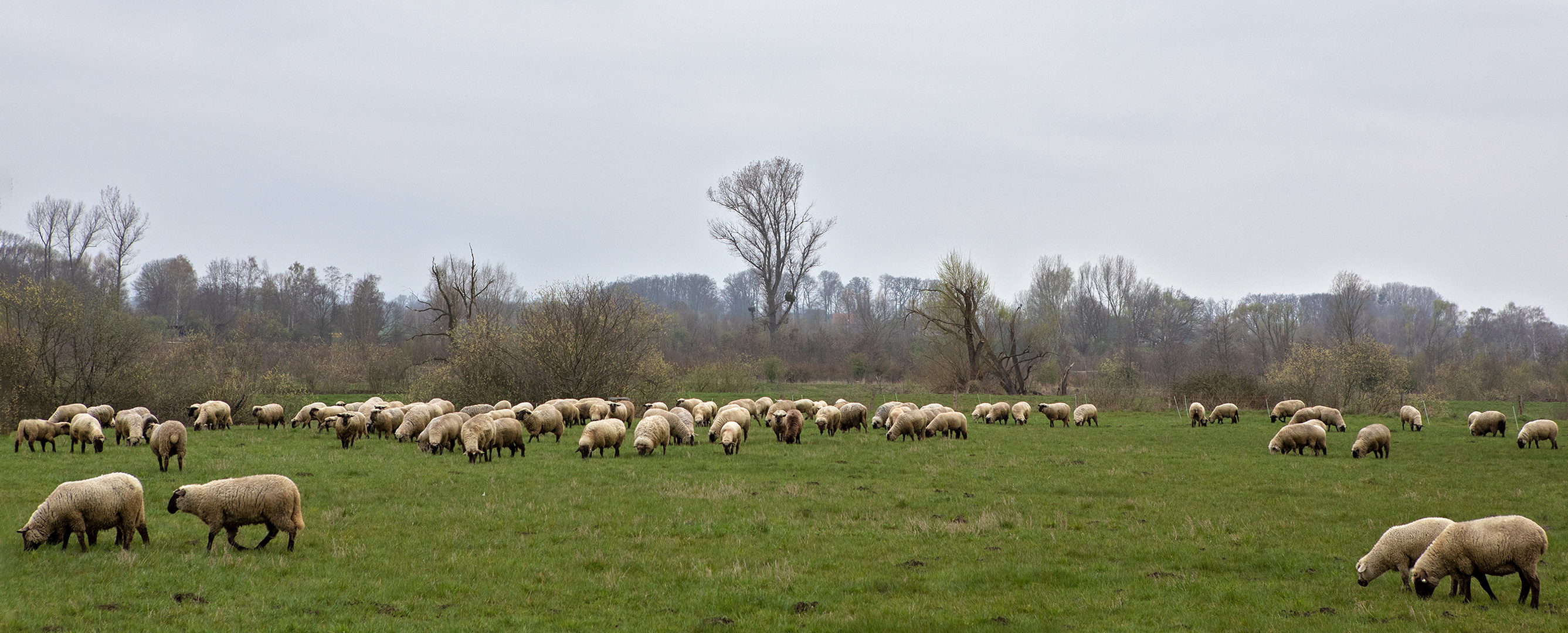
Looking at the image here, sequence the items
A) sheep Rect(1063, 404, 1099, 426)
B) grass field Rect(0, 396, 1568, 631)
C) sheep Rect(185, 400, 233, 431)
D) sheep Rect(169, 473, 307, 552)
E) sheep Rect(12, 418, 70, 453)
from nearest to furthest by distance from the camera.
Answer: grass field Rect(0, 396, 1568, 631) < sheep Rect(169, 473, 307, 552) < sheep Rect(12, 418, 70, 453) < sheep Rect(185, 400, 233, 431) < sheep Rect(1063, 404, 1099, 426)

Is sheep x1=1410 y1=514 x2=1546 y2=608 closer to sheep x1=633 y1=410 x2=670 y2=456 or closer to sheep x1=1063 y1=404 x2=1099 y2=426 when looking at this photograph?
sheep x1=633 y1=410 x2=670 y2=456

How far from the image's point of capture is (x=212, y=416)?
29344 mm

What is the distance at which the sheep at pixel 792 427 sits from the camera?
25.5m

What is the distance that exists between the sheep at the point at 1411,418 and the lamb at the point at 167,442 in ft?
126

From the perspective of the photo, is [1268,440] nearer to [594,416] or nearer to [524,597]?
[594,416]

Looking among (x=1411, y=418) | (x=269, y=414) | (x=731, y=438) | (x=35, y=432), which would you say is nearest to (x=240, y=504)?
(x=731, y=438)

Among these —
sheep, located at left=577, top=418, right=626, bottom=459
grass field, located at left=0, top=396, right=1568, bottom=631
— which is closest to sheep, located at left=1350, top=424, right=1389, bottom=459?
grass field, located at left=0, top=396, right=1568, bottom=631

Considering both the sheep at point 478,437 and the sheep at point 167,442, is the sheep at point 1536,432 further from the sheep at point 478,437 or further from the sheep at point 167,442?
the sheep at point 167,442

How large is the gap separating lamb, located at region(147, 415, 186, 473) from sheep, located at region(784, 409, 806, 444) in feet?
48.3

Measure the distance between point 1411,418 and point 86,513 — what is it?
40.6m

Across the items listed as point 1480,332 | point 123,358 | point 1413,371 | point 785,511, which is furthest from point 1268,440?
point 1480,332

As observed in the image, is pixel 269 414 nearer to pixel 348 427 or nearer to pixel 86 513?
pixel 348 427

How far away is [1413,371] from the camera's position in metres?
67.6

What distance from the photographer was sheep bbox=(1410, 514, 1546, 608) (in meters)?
8.76
